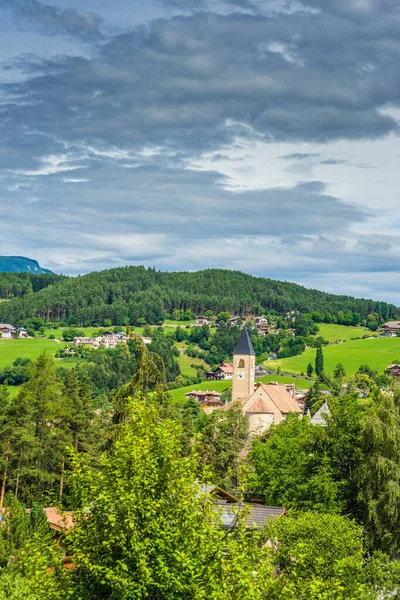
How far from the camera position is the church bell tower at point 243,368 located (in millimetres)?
102000

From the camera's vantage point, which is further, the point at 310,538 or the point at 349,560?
the point at 310,538

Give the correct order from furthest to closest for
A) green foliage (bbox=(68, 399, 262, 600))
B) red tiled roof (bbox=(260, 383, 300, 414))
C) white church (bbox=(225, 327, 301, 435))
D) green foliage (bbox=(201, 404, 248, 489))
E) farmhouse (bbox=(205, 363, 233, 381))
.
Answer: farmhouse (bbox=(205, 363, 233, 381))
red tiled roof (bbox=(260, 383, 300, 414))
white church (bbox=(225, 327, 301, 435))
green foliage (bbox=(201, 404, 248, 489))
green foliage (bbox=(68, 399, 262, 600))

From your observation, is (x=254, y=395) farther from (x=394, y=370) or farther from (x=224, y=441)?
(x=394, y=370)

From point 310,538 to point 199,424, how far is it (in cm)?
4680

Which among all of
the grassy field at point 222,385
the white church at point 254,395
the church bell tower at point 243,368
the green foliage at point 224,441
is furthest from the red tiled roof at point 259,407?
the grassy field at point 222,385

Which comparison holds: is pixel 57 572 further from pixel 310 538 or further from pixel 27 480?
pixel 27 480

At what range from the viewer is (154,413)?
1806 centimetres

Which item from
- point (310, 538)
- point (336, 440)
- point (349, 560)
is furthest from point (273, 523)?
point (336, 440)

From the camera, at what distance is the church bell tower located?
102 meters

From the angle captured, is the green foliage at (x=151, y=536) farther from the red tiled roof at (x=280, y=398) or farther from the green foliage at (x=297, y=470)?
the red tiled roof at (x=280, y=398)

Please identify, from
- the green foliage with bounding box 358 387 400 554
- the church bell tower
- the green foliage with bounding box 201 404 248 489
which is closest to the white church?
the church bell tower

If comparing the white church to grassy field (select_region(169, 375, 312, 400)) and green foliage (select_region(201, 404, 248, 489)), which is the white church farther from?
grassy field (select_region(169, 375, 312, 400))

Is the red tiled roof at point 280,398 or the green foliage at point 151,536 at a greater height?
the green foliage at point 151,536

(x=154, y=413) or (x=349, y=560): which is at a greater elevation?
(x=154, y=413)
